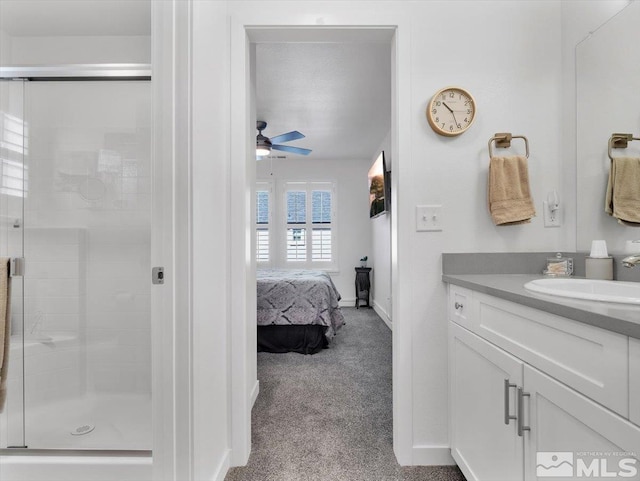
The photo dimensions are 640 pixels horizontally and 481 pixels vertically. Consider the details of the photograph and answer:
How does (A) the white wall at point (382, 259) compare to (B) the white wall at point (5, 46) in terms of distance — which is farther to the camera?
(A) the white wall at point (382, 259)

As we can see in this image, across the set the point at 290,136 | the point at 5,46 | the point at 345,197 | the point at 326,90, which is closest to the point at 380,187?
the point at 345,197

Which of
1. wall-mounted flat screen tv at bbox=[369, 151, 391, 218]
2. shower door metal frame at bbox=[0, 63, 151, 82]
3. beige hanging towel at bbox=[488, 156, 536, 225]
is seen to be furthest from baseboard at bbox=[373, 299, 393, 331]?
shower door metal frame at bbox=[0, 63, 151, 82]

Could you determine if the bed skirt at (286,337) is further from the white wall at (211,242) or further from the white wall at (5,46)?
the white wall at (5,46)

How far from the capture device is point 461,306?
1.40 m

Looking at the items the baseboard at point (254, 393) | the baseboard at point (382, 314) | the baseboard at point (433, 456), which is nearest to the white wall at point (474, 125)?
the baseboard at point (433, 456)

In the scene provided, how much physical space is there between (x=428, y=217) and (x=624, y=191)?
0.76 m

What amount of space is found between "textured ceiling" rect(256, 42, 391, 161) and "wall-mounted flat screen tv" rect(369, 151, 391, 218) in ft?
1.52

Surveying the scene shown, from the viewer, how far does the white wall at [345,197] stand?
5871 millimetres

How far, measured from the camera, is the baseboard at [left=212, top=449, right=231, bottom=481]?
137cm

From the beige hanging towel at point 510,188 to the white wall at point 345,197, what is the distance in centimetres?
440

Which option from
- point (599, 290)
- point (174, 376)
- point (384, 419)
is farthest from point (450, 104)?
point (384, 419)

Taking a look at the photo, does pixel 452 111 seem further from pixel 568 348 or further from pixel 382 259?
pixel 382 259

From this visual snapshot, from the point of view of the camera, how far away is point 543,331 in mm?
885

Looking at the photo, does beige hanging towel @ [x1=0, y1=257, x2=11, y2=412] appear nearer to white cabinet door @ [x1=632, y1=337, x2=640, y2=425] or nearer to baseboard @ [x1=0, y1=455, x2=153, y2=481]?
baseboard @ [x1=0, y1=455, x2=153, y2=481]
